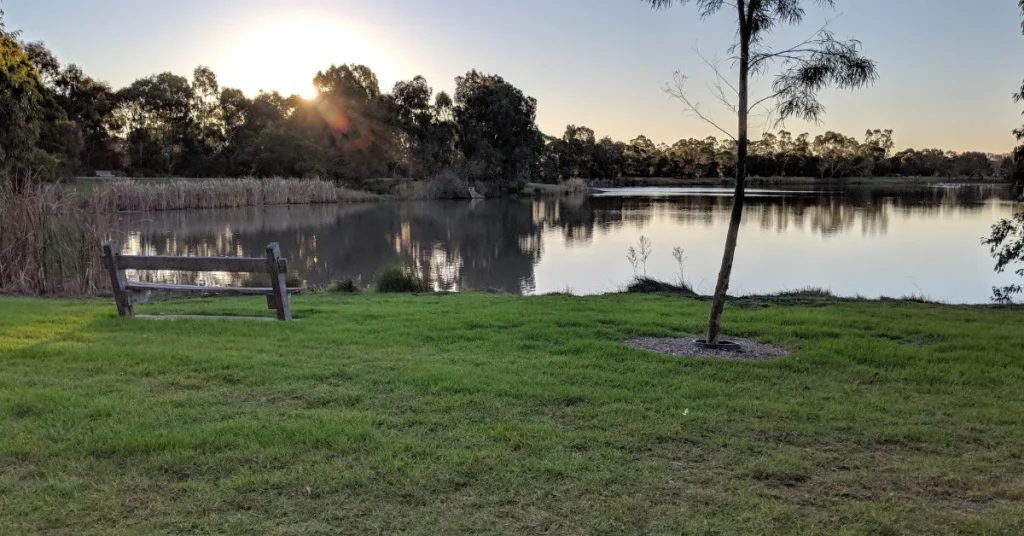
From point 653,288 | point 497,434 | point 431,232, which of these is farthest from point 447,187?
point 497,434

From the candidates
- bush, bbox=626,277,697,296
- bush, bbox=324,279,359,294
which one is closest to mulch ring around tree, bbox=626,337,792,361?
bush, bbox=626,277,697,296

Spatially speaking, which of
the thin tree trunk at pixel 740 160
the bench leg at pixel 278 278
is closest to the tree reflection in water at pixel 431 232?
the bench leg at pixel 278 278

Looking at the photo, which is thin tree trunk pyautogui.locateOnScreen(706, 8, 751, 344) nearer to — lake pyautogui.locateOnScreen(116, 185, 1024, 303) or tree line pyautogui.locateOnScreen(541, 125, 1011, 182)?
lake pyautogui.locateOnScreen(116, 185, 1024, 303)

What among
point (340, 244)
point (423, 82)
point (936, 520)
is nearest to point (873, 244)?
point (340, 244)

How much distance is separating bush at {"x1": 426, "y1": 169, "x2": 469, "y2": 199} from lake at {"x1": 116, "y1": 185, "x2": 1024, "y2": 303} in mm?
22401

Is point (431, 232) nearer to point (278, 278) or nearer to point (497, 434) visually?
point (278, 278)

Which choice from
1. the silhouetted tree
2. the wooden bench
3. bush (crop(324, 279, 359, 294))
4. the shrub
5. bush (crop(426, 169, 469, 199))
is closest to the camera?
the wooden bench

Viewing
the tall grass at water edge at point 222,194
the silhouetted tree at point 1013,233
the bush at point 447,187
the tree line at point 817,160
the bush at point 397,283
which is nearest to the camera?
the silhouetted tree at point 1013,233

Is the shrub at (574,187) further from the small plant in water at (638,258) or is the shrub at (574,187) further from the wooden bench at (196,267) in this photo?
the wooden bench at (196,267)

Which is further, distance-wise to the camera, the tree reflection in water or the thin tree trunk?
the tree reflection in water

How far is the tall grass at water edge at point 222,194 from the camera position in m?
39.3

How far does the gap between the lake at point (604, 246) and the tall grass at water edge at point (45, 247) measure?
2.92m

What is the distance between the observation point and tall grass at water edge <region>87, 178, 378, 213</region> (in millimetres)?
39256

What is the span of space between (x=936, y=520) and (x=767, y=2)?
5.75 m
